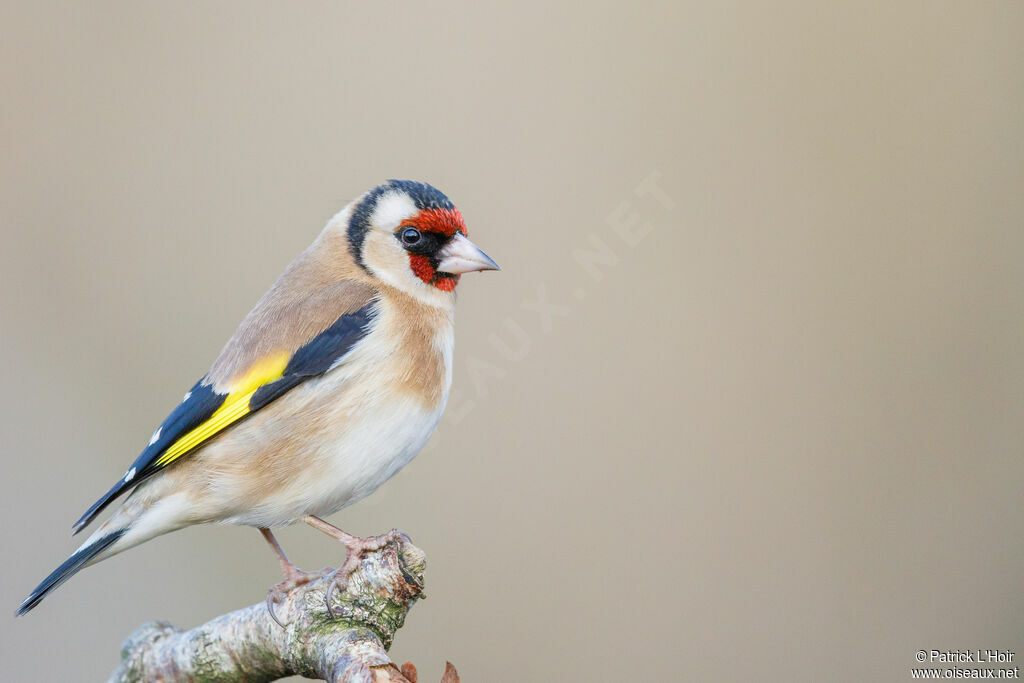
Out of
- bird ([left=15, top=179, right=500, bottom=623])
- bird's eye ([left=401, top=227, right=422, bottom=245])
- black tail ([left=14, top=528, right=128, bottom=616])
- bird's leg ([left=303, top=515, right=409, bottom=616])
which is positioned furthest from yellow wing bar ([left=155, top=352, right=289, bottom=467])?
bird's eye ([left=401, top=227, right=422, bottom=245])

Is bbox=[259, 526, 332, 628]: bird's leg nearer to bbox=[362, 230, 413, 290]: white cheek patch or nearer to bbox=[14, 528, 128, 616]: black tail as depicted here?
bbox=[14, 528, 128, 616]: black tail

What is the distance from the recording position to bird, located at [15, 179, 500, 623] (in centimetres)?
289

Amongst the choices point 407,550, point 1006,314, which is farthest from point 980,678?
point 407,550

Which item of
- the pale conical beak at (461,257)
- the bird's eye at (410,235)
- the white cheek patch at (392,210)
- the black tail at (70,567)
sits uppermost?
the white cheek patch at (392,210)

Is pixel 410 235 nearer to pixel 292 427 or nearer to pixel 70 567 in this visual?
pixel 292 427

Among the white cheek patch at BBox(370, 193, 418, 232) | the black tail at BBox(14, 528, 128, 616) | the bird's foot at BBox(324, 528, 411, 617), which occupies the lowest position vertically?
the bird's foot at BBox(324, 528, 411, 617)

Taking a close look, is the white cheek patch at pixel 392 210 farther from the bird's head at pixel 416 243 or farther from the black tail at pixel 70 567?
the black tail at pixel 70 567

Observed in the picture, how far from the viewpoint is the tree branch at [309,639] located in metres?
2.34

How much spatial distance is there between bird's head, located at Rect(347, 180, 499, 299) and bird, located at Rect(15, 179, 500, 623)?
14 centimetres

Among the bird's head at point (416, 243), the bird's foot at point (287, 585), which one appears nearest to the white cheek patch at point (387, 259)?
the bird's head at point (416, 243)

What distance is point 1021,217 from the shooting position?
17.9 ft

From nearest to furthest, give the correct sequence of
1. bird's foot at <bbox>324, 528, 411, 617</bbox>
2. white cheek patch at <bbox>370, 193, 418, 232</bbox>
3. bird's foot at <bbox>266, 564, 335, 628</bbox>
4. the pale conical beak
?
bird's foot at <bbox>324, 528, 411, 617</bbox> → bird's foot at <bbox>266, 564, 335, 628</bbox> → the pale conical beak → white cheek patch at <bbox>370, 193, 418, 232</bbox>

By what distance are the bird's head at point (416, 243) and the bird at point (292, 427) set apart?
0.46 ft

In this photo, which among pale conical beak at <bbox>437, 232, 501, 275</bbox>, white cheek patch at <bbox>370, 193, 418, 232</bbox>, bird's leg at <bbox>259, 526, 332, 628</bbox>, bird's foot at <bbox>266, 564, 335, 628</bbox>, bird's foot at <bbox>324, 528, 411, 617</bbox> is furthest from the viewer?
white cheek patch at <bbox>370, 193, 418, 232</bbox>
